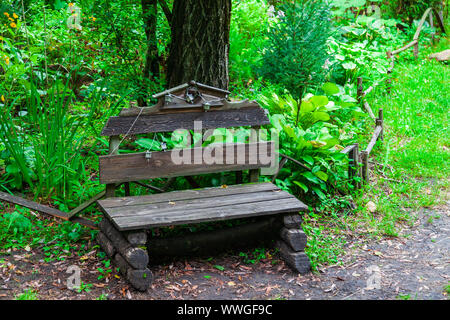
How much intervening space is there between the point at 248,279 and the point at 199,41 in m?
2.33

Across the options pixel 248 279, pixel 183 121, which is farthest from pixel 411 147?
pixel 248 279

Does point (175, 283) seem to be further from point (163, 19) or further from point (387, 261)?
point (163, 19)

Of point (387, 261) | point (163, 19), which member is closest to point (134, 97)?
point (163, 19)

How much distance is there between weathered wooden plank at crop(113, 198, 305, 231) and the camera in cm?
381

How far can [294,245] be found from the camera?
13.8 feet

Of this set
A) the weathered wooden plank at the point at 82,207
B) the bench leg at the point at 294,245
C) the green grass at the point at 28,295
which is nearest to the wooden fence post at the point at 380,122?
the bench leg at the point at 294,245

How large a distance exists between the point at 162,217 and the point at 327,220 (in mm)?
1919

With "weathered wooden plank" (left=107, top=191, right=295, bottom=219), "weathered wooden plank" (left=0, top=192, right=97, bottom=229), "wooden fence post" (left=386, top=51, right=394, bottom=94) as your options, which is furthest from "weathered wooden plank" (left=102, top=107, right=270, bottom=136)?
"wooden fence post" (left=386, top=51, right=394, bottom=94)

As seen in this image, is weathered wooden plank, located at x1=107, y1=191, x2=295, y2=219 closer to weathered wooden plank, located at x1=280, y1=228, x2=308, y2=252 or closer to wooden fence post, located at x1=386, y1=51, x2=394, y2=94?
weathered wooden plank, located at x1=280, y1=228, x2=308, y2=252

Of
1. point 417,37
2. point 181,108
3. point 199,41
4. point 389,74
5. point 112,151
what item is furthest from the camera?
point 417,37

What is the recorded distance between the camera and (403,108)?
7859 mm

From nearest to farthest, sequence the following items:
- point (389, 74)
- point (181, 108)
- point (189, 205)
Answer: point (189, 205) → point (181, 108) → point (389, 74)

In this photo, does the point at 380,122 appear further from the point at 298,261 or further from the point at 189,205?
the point at 189,205

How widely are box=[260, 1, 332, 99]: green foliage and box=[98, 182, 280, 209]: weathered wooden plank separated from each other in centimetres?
237
